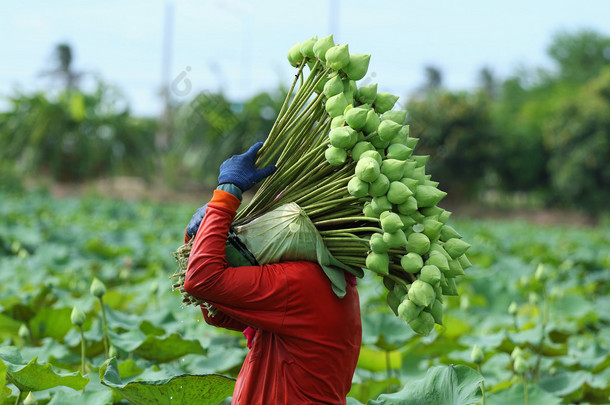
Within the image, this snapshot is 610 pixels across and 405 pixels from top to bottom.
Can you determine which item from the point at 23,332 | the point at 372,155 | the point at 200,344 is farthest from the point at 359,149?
the point at 23,332

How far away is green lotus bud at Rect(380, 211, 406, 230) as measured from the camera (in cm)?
142

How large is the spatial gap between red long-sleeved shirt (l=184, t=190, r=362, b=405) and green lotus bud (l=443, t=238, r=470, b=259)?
32cm

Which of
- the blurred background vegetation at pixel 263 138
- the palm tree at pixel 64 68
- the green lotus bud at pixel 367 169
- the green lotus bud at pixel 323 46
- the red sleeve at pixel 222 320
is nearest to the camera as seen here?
the green lotus bud at pixel 367 169

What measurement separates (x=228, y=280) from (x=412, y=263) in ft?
1.51

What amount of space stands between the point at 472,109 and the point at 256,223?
85.0 feet

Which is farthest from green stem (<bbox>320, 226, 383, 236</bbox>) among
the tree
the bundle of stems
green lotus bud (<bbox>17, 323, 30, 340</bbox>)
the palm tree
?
the palm tree

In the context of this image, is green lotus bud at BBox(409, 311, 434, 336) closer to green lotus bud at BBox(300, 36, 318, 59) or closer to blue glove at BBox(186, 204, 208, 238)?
blue glove at BBox(186, 204, 208, 238)

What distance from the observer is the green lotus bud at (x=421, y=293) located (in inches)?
56.3

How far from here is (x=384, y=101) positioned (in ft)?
5.51

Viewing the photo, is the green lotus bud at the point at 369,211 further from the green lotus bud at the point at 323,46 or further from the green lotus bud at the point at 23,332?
the green lotus bud at the point at 23,332

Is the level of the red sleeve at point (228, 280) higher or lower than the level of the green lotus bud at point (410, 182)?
lower

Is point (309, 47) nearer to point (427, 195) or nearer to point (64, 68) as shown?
point (427, 195)

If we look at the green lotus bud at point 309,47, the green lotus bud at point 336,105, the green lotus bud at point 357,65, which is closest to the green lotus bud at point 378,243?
the green lotus bud at point 336,105

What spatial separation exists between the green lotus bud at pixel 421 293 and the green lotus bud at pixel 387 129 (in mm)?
368
